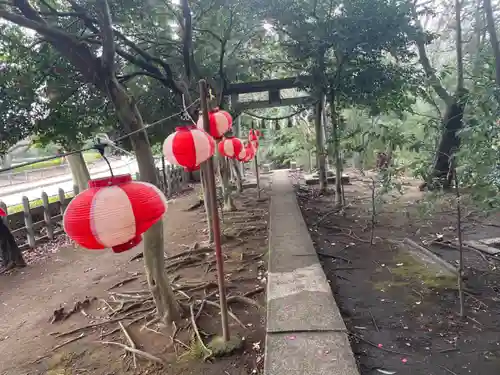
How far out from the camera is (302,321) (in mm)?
3912

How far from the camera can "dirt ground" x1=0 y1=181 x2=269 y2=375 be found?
159 inches

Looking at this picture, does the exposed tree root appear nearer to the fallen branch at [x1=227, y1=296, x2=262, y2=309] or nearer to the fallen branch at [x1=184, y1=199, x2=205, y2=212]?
the fallen branch at [x1=227, y1=296, x2=262, y2=309]

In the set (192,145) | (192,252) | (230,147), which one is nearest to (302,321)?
(192,145)

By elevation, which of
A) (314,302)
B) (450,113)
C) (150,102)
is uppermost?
(150,102)

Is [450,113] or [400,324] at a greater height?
[450,113]

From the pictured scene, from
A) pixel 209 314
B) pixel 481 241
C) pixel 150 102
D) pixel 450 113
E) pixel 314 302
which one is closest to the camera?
pixel 314 302

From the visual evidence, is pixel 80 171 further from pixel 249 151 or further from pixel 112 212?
pixel 112 212

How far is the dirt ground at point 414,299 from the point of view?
12.5 ft

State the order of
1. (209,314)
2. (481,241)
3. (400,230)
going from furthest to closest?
(400,230), (481,241), (209,314)

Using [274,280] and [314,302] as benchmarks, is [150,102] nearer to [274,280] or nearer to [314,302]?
[274,280]

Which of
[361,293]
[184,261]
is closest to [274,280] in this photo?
[361,293]

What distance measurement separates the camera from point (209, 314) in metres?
4.99

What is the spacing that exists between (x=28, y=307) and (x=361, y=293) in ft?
19.2

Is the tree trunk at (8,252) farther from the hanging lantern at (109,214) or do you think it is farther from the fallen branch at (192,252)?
the hanging lantern at (109,214)
